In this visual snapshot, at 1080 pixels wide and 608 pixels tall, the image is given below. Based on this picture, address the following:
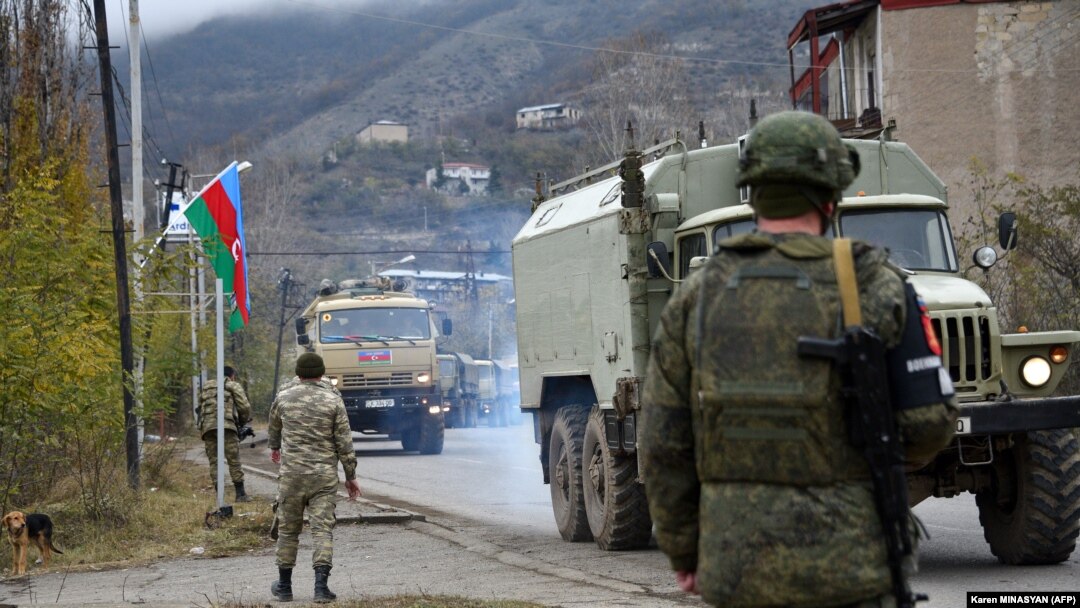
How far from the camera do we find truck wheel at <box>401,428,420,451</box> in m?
30.5

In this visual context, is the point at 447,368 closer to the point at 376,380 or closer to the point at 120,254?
the point at 376,380

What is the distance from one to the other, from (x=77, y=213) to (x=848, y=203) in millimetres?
13740

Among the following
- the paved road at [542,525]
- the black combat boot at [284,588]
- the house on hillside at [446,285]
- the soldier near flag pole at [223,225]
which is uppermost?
the house on hillside at [446,285]

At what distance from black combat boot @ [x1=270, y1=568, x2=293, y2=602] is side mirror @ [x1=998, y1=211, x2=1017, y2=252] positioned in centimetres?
550

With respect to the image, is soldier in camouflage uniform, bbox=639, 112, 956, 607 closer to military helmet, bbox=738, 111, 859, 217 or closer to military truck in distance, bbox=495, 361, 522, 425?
military helmet, bbox=738, 111, 859, 217

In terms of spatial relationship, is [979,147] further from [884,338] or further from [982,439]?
[884,338]

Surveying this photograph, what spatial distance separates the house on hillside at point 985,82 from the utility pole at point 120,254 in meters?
22.4

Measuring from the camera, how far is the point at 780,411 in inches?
142

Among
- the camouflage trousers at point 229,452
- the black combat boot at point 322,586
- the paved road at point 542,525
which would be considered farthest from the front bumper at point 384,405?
the black combat boot at point 322,586

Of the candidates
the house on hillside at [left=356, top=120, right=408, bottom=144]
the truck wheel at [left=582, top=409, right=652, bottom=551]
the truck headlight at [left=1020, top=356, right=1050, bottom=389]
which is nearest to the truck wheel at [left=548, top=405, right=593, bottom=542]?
the truck wheel at [left=582, top=409, right=652, bottom=551]

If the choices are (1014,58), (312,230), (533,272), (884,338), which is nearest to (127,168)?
(312,230)

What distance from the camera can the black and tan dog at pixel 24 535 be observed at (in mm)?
12180

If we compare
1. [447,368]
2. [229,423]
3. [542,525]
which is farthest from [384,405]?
[447,368]

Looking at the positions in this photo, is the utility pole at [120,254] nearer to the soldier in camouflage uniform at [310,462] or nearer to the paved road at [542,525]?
the paved road at [542,525]
